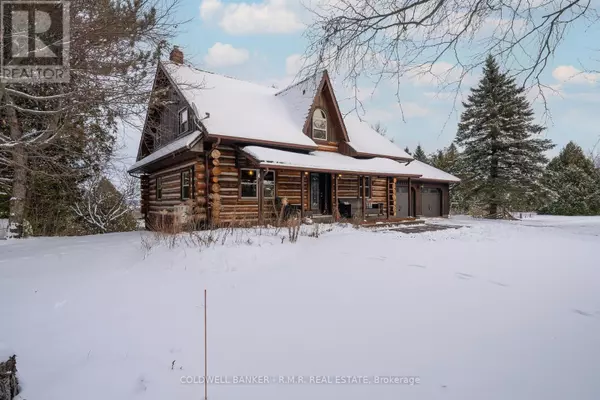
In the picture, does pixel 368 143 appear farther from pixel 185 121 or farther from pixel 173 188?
pixel 173 188

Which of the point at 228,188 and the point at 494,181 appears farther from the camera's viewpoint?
the point at 494,181

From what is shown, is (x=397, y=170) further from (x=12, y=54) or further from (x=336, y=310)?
(x=12, y=54)

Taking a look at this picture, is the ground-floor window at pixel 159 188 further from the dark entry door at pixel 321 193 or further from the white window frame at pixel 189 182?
the dark entry door at pixel 321 193

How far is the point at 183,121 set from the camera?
1386cm

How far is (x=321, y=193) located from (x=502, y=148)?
14.4 m

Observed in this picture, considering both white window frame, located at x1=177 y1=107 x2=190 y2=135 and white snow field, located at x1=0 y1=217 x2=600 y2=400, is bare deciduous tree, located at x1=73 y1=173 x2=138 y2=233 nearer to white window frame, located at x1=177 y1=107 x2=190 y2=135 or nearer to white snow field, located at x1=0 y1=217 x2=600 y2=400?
white window frame, located at x1=177 y1=107 x2=190 y2=135

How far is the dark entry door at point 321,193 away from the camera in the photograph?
622 inches

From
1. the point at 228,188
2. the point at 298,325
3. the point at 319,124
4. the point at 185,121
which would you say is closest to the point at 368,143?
the point at 319,124

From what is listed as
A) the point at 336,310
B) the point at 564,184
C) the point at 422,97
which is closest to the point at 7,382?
the point at 336,310

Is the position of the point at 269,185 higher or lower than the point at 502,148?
lower

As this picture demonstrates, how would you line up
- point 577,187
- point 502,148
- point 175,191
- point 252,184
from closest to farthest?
point 252,184 → point 175,191 → point 502,148 → point 577,187

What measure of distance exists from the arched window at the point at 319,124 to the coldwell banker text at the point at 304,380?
44.2 feet

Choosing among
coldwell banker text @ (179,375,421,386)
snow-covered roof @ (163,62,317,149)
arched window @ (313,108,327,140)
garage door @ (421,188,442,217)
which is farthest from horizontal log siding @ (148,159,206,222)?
garage door @ (421,188,442,217)

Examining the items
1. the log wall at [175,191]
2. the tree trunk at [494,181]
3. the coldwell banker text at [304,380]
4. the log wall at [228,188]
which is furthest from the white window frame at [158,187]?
the tree trunk at [494,181]
